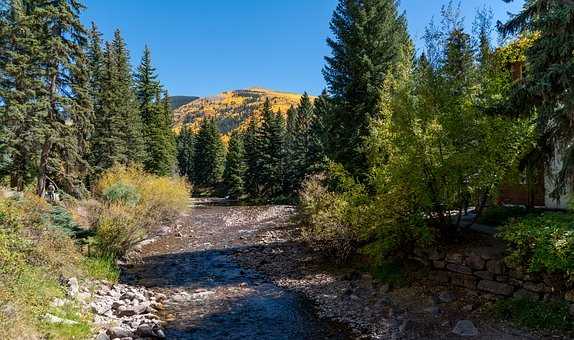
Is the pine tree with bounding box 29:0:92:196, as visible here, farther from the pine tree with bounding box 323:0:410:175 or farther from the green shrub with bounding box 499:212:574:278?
the green shrub with bounding box 499:212:574:278

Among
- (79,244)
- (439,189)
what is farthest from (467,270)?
(79,244)

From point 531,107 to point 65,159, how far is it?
20979mm

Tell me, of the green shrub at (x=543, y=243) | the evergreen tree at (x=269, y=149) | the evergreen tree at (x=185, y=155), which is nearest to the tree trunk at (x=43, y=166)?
the green shrub at (x=543, y=243)

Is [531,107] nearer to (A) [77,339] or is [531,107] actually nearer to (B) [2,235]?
(A) [77,339]

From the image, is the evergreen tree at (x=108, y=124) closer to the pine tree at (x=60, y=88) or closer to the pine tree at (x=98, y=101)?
the pine tree at (x=98, y=101)

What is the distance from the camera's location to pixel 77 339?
7.92 m

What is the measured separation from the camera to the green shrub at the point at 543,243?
8.00m

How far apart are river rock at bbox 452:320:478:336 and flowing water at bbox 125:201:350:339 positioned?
251cm

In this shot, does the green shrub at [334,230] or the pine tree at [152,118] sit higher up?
the pine tree at [152,118]

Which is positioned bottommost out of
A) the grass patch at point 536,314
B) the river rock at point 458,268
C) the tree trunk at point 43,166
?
the grass patch at point 536,314

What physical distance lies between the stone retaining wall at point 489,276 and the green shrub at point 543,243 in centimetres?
30

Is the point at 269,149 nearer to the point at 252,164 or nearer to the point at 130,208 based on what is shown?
the point at 252,164

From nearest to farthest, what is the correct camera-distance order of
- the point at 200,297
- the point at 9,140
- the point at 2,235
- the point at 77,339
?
the point at 77,339
the point at 2,235
the point at 200,297
the point at 9,140

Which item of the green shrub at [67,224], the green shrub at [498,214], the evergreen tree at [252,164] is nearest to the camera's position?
the green shrub at [498,214]
